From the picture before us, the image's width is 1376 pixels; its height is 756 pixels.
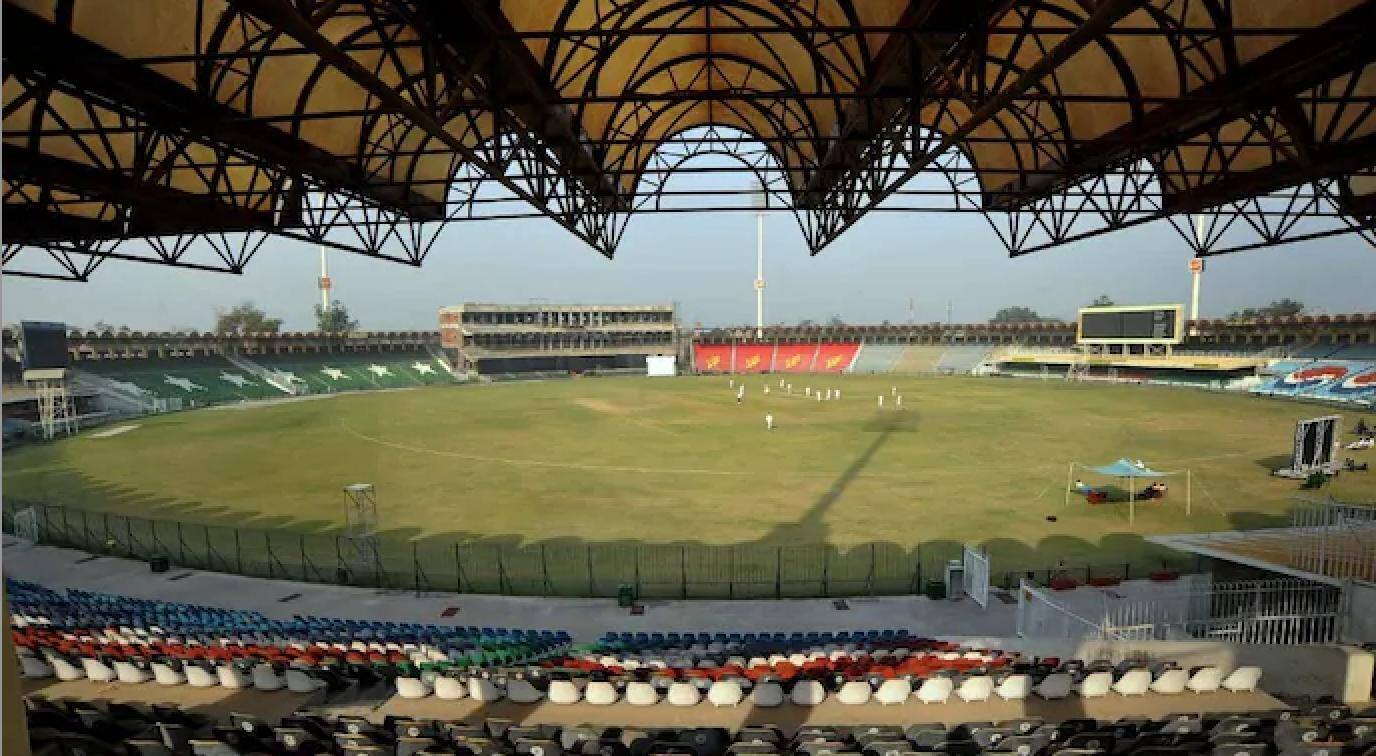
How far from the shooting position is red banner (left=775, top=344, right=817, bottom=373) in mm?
101375

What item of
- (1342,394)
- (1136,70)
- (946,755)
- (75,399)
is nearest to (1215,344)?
(1342,394)

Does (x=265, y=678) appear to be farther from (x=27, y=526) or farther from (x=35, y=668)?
(x=27, y=526)

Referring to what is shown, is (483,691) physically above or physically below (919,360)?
below

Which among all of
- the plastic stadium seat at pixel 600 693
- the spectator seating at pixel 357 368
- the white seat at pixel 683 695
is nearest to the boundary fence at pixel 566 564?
the white seat at pixel 683 695

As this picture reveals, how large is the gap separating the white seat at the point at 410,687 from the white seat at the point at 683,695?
3.39 meters

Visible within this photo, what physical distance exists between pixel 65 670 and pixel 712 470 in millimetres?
22075

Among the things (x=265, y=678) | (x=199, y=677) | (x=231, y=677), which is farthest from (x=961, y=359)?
(x=199, y=677)

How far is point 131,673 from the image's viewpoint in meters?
10.4

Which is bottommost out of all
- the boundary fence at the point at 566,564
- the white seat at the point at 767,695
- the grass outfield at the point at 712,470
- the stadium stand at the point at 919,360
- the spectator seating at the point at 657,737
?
the boundary fence at the point at 566,564

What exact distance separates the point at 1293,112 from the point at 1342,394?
185ft

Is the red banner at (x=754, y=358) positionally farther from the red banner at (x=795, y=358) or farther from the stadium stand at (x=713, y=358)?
the stadium stand at (x=713, y=358)

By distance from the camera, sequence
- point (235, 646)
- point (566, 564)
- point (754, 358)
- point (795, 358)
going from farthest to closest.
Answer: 1. point (754, 358)
2. point (795, 358)
3. point (566, 564)
4. point (235, 646)

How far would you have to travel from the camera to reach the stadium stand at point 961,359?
91875mm

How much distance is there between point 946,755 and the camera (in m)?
7.20
